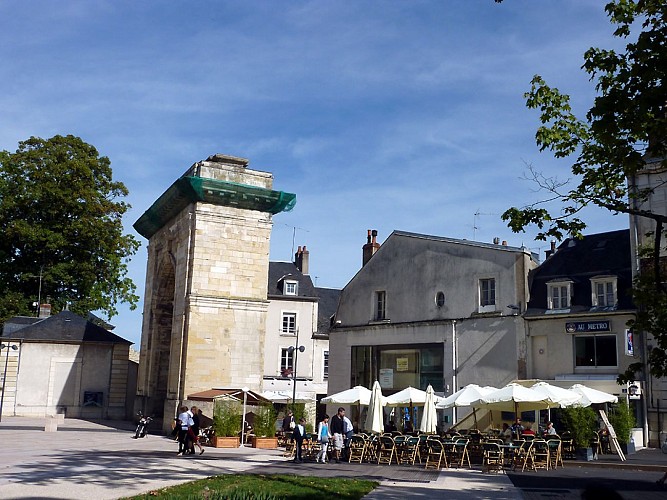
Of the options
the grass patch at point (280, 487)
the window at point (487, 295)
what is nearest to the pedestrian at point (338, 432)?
the grass patch at point (280, 487)

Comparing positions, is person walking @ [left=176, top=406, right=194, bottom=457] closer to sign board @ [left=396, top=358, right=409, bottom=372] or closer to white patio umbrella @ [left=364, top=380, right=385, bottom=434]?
white patio umbrella @ [left=364, top=380, right=385, bottom=434]

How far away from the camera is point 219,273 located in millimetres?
28109

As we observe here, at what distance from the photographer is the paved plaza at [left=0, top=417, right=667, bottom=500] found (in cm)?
1226

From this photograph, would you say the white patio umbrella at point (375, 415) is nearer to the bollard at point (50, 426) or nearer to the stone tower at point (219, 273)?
the stone tower at point (219, 273)

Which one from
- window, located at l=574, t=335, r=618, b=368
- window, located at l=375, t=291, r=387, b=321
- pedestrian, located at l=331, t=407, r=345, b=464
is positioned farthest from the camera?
window, located at l=375, t=291, r=387, b=321

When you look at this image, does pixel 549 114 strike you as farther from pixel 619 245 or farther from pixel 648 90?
pixel 619 245

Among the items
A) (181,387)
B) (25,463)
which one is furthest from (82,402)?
(25,463)

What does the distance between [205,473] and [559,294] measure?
17515 millimetres

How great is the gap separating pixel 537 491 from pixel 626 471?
17.4ft

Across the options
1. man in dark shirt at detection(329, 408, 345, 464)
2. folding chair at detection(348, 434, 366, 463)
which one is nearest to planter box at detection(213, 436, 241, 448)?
man in dark shirt at detection(329, 408, 345, 464)

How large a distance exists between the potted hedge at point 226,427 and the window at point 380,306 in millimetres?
12399

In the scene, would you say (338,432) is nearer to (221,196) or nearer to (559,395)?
(559,395)

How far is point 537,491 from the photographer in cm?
1324

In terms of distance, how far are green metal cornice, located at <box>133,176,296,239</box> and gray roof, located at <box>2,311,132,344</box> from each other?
10.3 metres
